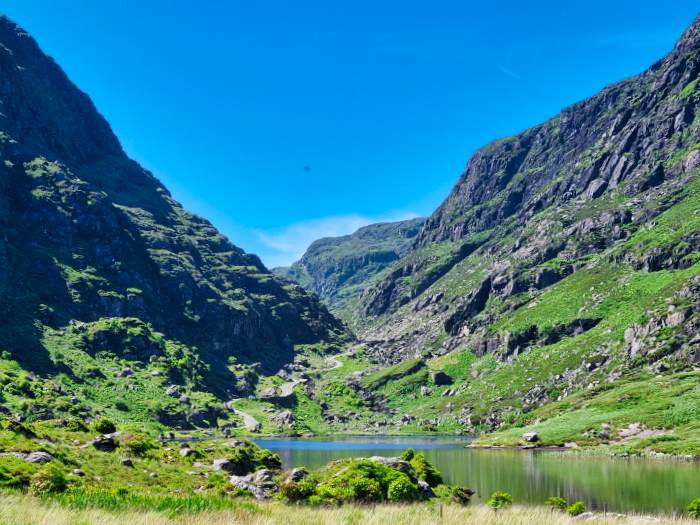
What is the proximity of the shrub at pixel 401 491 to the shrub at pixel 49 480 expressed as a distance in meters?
26.0

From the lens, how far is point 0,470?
1462 inches

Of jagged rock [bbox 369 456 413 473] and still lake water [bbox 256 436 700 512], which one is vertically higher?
jagged rock [bbox 369 456 413 473]

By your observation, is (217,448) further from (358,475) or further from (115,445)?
(358,475)

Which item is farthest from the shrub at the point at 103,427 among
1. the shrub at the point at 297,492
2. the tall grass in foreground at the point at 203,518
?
the tall grass in foreground at the point at 203,518

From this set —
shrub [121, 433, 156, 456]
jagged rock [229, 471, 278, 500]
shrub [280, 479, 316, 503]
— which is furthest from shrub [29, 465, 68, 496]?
jagged rock [229, 471, 278, 500]

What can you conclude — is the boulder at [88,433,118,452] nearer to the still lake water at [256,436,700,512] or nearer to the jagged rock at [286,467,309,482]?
the jagged rock at [286,467,309,482]

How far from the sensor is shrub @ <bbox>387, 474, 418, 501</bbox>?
163ft

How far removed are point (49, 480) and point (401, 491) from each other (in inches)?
1100

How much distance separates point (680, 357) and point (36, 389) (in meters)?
212

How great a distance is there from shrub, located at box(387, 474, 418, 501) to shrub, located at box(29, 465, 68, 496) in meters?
26.0

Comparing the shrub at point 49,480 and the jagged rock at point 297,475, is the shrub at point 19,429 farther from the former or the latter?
the jagged rock at point 297,475

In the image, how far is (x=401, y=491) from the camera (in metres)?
49.9

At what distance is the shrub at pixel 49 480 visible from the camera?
35531 mm

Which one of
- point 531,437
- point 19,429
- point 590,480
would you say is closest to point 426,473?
point 590,480
